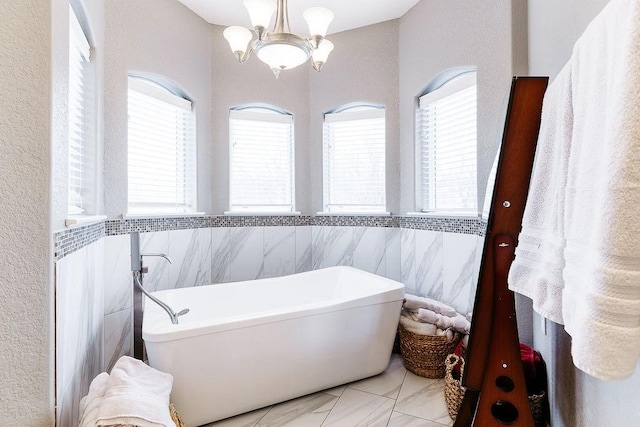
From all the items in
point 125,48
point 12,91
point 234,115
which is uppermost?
point 125,48

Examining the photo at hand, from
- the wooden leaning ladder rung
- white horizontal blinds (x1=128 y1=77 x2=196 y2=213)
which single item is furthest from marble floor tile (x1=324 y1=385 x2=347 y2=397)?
white horizontal blinds (x1=128 y1=77 x2=196 y2=213)

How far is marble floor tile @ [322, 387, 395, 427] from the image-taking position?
1.80 meters

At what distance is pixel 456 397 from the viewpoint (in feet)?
5.84

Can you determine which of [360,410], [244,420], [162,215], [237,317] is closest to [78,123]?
[162,215]

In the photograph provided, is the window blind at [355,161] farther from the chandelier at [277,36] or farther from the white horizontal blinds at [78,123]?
the white horizontal blinds at [78,123]

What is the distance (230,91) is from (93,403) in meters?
2.69

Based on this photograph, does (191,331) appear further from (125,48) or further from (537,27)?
(537,27)

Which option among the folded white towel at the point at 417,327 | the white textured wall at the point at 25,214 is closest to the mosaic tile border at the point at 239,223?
the white textured wall at the point at 25,214

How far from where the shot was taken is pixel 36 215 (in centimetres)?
103

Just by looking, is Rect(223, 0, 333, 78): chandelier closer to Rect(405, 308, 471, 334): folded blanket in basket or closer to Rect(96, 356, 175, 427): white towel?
Rect(96, 356, 175, 427): white towel

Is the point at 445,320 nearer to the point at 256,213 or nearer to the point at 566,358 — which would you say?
the point at 566,358

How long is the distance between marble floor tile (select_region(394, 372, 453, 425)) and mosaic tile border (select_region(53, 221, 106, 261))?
1.86 metres

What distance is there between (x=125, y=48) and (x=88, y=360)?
203 cm

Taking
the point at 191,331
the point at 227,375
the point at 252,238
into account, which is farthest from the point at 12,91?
the point at 252,238
